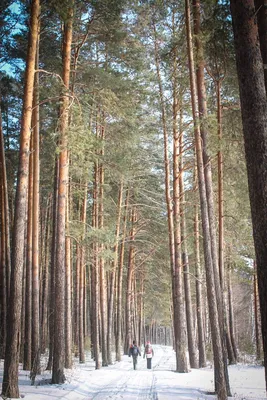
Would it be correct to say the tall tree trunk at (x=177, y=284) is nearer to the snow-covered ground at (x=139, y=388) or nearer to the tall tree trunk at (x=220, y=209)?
the snow-covered ground at (x=139, y=388)

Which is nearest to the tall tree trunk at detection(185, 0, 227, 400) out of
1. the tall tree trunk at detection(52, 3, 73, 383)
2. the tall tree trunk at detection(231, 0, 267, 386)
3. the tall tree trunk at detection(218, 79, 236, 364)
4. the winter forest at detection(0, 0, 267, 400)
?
the winter forest at detection(0, 0, 267, 400)

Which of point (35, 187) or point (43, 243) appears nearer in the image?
point (35, 187)

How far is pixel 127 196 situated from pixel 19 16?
12.9 m

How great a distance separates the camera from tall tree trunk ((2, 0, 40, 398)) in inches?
293

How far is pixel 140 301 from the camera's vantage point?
124 feet

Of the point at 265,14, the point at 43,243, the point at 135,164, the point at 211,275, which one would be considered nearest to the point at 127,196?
the point at 135,164

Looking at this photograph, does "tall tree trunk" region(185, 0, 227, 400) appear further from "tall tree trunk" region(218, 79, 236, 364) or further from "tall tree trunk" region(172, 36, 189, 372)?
"tall tree trunk" region(172, 36, 189, 372)

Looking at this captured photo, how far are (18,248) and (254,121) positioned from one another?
20.9 ft

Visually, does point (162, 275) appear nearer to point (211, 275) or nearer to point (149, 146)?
point (149, 146)

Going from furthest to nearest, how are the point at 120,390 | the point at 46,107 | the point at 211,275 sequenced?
the point at 46,107
the point at 120,390
the point at 211,275

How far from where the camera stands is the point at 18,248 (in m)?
8.21

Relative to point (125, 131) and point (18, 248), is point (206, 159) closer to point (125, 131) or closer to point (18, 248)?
point (125, 131)

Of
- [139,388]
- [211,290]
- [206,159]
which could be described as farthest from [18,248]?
[206,159]

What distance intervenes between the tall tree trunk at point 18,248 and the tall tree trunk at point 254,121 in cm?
578
